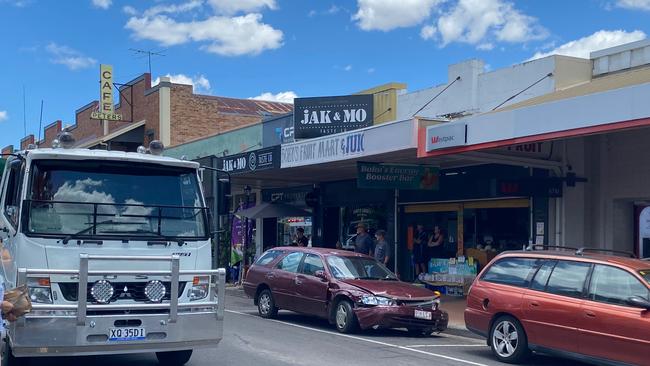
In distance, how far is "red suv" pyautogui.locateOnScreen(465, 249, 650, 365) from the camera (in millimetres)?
9109

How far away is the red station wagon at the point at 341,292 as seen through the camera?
12.7 m

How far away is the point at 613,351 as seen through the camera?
9148 millimetres

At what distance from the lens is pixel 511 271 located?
11.0 m

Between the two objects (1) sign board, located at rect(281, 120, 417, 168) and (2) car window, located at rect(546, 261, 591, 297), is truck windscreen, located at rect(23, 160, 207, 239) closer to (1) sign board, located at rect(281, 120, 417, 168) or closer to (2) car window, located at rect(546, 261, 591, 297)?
(2) car window, located at rect(546, 261, 591, 297)

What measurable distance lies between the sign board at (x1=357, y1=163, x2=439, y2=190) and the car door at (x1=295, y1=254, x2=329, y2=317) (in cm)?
361

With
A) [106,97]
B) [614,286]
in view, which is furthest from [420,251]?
[106,97]

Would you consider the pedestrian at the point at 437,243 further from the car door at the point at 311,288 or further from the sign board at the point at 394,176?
the car door at the point at 311,288

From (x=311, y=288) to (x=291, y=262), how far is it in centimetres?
119

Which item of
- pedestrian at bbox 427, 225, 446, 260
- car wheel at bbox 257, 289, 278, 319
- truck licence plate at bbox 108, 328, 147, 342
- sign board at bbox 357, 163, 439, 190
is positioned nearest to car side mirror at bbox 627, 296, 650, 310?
truck licence plate at bbox 108, 328, 147, 342

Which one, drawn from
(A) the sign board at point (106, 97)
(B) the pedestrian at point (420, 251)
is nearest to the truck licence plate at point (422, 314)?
(B) the pedestrian at point (420, 251)

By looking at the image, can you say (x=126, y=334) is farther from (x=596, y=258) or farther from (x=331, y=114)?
(x=331, y=114)

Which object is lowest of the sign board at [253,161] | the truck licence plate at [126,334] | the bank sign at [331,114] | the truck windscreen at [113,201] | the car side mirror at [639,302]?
the truck licence plate at [126,334]

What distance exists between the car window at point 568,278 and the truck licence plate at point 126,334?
18.0 feet

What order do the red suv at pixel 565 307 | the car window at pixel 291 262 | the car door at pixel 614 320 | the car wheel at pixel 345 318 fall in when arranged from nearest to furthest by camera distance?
the car door at pixel 614 320
the red suv at pixel 565 307
the car wheel at pixel 345 318
the car window at pixel 291 262
